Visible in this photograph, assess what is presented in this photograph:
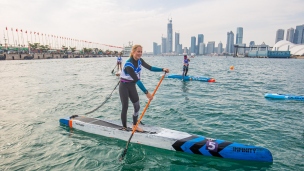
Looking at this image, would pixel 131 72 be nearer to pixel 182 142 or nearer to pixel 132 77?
pixel 132 77

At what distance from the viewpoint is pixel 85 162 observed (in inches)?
218

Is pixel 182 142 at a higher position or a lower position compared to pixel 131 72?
lower

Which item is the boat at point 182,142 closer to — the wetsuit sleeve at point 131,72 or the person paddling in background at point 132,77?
the person paddling in background at point 132,77

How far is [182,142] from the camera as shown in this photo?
6.02 meters

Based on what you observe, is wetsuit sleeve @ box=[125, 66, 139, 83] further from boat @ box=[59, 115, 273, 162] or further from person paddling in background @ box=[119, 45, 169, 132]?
boat @ box=[59, 115, 273, 162]

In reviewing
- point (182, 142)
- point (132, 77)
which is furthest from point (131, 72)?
point (182, 142)

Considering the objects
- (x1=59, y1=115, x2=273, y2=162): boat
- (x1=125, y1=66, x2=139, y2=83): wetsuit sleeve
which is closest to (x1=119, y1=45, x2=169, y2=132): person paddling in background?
(x1=125, y1=66, x2=139, y2=83): wetsuit sleeve

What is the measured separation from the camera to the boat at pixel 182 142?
18.1 ft

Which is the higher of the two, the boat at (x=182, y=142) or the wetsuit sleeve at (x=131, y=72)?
the wetsuit sleeve at (x=131, y=72)

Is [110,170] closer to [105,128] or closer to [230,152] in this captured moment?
[105,128]

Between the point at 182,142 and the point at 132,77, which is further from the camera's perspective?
the point at 182,142

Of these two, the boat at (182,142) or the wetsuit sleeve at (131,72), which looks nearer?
the boat at (182,142)

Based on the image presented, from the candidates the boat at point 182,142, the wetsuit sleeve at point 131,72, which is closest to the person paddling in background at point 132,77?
the wetsuit sleeve at point 131,72

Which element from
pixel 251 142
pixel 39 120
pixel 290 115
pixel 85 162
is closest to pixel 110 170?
pixel 85 162
